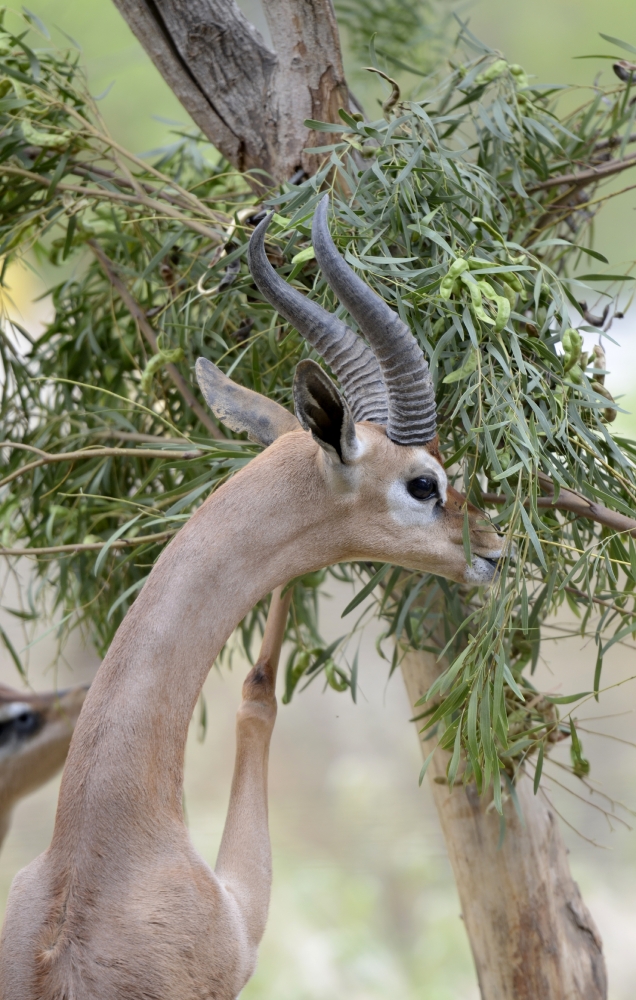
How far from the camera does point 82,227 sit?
4.54 ft

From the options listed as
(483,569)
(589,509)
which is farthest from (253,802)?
(589,509)

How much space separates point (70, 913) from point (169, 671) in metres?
0.24

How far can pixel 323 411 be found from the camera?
0.88m

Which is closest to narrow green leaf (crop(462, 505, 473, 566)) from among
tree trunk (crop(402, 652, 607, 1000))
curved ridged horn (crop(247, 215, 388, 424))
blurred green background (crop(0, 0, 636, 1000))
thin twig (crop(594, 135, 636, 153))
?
curved ridged horn (crop(247, 215, 388, 424))

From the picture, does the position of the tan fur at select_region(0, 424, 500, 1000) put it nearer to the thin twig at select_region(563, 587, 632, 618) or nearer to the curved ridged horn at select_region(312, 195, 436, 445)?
the curved ridged horn at select_region(312, 195, 436, 445)

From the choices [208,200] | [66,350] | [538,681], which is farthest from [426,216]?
[538,681]

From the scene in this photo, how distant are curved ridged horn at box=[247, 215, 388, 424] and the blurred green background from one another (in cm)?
197

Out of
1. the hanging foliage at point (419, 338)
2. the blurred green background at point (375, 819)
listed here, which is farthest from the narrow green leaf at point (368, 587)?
the blurred green background at point (375, 819)

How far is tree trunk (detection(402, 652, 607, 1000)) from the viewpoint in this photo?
1325 millimetres

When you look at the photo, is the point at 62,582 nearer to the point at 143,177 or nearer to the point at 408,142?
the point at 143,177

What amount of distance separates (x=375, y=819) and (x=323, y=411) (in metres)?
2.32

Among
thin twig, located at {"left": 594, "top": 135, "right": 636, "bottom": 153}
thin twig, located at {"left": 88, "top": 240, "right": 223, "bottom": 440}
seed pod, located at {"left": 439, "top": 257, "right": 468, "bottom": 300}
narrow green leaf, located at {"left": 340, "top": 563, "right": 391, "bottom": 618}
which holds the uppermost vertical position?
thin twig, located at {"left": 594, "top": 135, "right": 636, "bottom": 153}

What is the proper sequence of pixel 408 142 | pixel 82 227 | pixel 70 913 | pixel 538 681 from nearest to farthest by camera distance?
pixel 70 913
pixel 408 142
pixel 82 227
pixel 538 681

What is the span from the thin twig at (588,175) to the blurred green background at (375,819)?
5.16 ft
